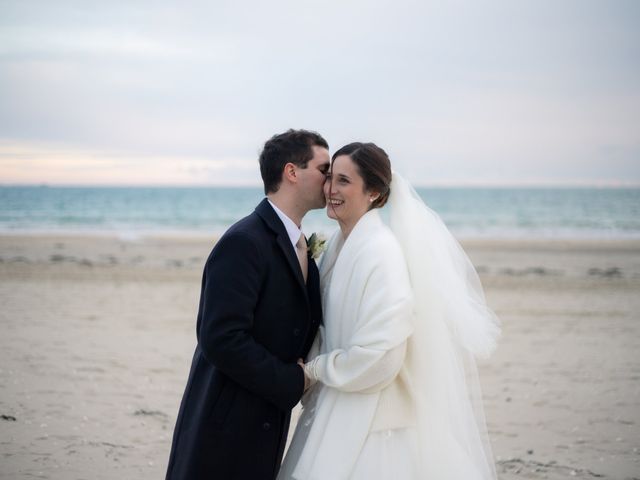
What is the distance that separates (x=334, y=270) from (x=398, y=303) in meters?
0.44

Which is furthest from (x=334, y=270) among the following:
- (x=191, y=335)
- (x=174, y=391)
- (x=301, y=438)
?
(x=191, y=335)

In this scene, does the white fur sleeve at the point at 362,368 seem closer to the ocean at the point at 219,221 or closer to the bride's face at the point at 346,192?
the bride's face at the point at 346,192

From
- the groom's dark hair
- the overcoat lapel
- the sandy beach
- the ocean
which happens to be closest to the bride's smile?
the groom's dark hair

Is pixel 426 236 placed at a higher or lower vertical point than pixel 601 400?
higher

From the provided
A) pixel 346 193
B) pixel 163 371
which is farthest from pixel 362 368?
pixel 163 371

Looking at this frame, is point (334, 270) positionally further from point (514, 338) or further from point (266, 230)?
point (514, 338)

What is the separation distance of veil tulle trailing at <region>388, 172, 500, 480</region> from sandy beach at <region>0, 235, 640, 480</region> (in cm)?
233

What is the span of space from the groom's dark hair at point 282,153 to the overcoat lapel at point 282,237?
0.13 meters

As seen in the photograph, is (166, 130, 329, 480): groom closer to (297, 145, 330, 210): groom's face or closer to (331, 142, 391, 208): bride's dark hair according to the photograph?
(297, 145, 330, 210): groom's face

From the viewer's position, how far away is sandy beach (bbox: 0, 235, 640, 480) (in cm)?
566

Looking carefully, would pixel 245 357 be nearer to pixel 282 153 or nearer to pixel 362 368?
pixel 362 368

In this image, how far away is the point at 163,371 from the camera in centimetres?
805

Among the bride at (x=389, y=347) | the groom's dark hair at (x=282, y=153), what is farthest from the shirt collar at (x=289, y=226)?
the bride at (x=389, y=347)

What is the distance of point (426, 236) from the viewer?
3373 mm
